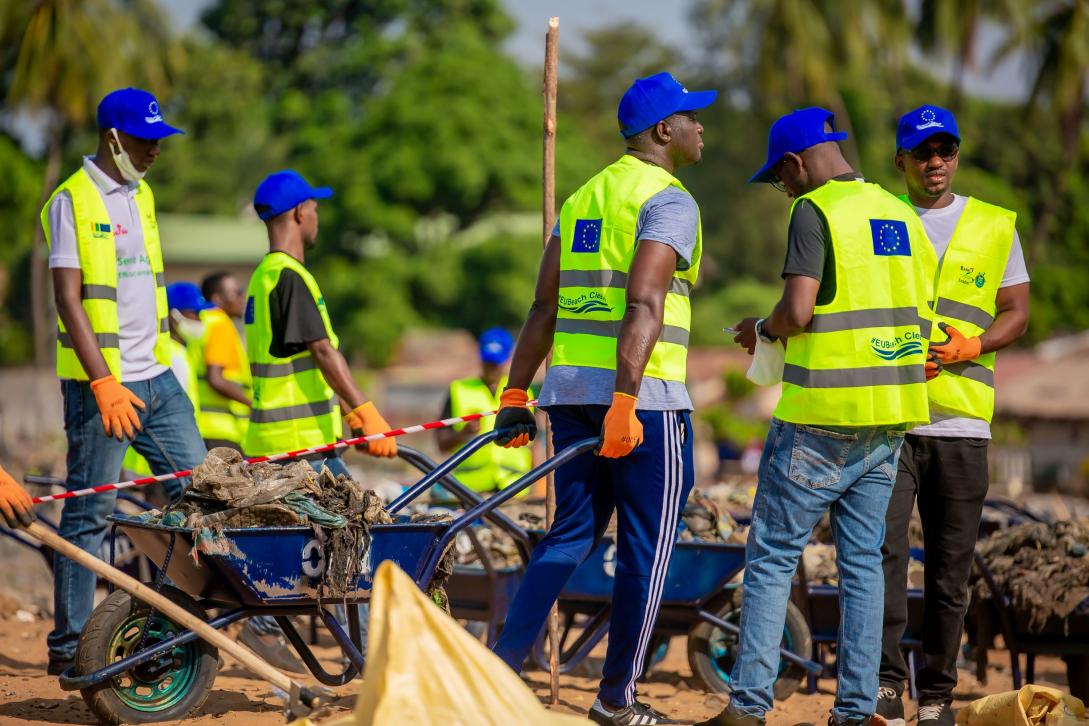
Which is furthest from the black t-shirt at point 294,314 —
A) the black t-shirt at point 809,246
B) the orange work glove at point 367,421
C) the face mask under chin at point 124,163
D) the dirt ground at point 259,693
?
the black t-shirt at point 809,246

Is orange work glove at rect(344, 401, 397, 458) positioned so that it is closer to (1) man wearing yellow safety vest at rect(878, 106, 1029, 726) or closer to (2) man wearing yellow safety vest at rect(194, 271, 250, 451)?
(1) man wearing yellow safety vest at rect(878, 106, 1029, 726)

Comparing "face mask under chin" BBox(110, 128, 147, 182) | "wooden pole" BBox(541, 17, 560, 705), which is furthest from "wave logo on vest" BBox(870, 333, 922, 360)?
"face mask under chin" BBox(110, 128, 147, 182)

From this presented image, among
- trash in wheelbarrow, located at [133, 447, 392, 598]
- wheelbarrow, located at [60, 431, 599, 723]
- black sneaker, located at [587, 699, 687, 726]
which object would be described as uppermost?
trash in wheelbarrow, located at [133, 447, 392, 598]

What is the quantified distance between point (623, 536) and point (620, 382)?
0.57m

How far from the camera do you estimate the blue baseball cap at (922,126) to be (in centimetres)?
534

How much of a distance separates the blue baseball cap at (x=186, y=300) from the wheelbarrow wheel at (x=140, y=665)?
390 cm

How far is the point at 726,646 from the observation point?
21.9 ft

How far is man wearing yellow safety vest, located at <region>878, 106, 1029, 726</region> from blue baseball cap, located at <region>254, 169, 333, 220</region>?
107 inches

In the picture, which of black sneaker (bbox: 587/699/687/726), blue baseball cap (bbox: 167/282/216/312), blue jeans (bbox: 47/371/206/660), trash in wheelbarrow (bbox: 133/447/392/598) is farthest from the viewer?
blue baseball cap (bbox: 167/282/216/312)

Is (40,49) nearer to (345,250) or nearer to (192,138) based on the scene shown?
(345,250)

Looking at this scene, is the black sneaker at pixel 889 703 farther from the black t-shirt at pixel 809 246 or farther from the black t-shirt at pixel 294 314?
the black t-shirt at pixel 294 314

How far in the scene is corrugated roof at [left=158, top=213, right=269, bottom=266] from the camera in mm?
44888

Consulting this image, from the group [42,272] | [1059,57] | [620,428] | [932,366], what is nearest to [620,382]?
[620,428]

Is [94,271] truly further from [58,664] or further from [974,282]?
[974,282]
